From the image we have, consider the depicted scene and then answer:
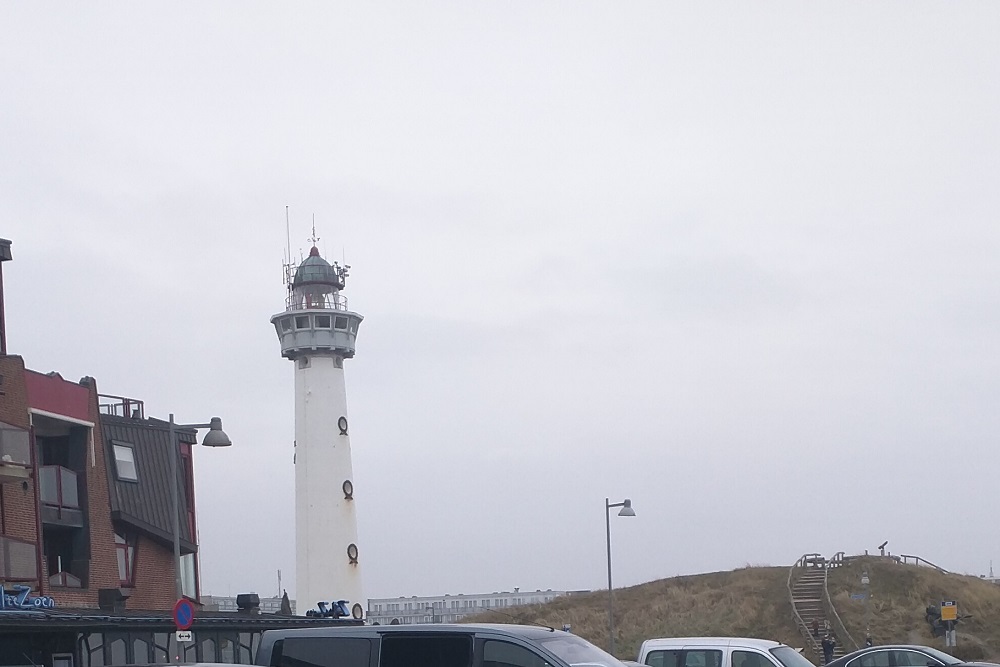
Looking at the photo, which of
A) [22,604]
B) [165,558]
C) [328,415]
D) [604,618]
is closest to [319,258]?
[328,415]

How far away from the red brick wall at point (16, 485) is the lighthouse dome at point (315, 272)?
21.2 metres

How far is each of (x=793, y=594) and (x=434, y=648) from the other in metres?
48.4

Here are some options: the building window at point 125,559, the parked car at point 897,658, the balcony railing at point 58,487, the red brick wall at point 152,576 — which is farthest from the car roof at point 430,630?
the red brick wall at point 152,576

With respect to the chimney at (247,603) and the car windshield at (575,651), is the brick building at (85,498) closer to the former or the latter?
the chimney at (247,603)

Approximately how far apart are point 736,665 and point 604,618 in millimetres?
42390

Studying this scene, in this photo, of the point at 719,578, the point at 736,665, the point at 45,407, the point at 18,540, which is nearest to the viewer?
the point at 736,665

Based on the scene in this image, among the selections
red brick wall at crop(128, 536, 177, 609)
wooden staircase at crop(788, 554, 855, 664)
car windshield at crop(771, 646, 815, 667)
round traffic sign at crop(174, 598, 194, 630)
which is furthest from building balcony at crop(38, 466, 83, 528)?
wooden staircase at crop(788, 554, 855, 664)

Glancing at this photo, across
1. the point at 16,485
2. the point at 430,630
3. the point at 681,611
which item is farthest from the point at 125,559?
the point at 681,611

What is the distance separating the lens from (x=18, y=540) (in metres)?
30.0

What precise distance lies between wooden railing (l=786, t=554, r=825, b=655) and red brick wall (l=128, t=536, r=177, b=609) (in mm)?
25881

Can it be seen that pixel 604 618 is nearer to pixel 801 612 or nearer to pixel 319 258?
pixel 801 612

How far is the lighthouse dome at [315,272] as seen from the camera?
5231cm

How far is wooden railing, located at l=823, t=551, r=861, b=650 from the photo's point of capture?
53.3 m

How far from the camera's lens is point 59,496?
33875 millimetres
